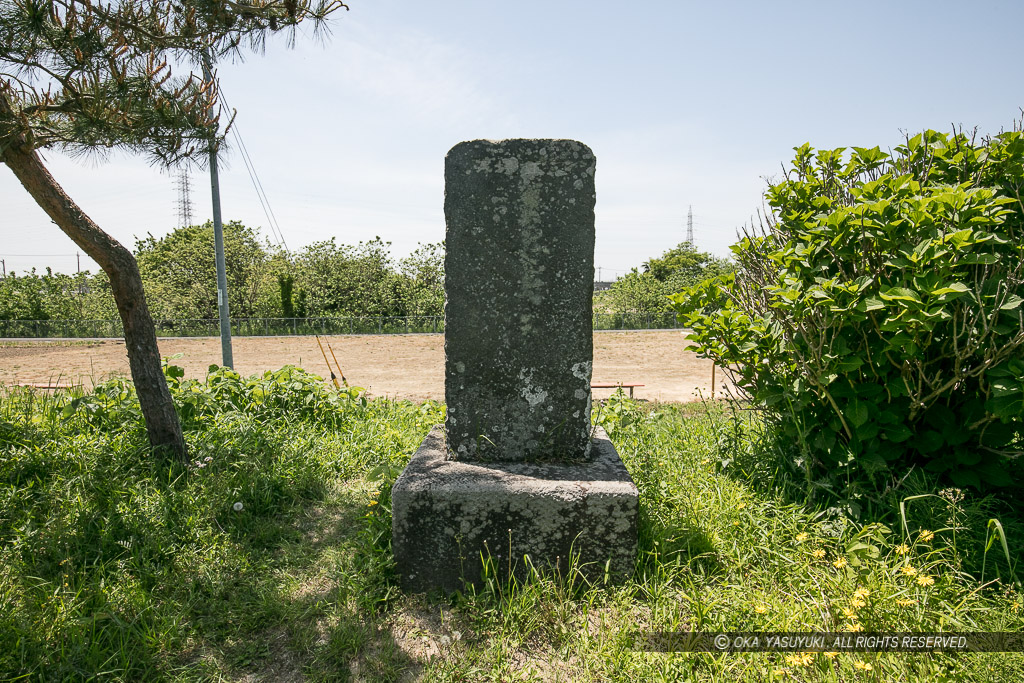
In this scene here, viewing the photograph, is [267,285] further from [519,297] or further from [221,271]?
[519,297]

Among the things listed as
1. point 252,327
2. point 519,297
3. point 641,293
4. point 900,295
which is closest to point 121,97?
point 519,297

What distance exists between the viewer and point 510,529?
2.39m

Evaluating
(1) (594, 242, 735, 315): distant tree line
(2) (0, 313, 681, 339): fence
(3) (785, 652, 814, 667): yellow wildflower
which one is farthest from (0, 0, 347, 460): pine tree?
(1) (594, 242, 735, 315): distant tree line

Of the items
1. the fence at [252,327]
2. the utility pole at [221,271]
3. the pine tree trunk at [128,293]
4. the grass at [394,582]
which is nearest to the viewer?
the grass at [394,582]

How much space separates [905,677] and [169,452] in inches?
159

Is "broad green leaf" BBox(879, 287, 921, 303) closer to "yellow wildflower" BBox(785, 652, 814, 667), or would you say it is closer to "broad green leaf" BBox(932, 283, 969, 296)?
"broad green leaf" BBox(932, 283, 969, 296)

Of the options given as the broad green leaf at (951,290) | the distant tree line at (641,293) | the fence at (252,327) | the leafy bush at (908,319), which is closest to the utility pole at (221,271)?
the leafy bush at (908,319)

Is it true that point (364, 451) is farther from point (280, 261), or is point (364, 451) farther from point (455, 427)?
point (280, 261)

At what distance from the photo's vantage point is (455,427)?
2824 mm

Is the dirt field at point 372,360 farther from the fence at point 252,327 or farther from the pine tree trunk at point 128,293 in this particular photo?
the pine tree trunk at point 128,293

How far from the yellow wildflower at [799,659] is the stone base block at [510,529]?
726 mm

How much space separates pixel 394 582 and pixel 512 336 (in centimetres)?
128

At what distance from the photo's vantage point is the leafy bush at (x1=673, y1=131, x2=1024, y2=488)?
7.88ft

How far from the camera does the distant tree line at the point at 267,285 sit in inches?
1000
